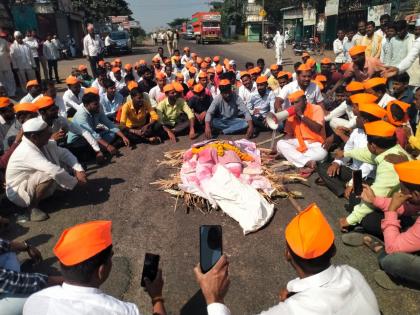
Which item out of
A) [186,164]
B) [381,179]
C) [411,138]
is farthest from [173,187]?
[411,138]

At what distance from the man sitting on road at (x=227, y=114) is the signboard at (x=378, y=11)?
1405 centimetres

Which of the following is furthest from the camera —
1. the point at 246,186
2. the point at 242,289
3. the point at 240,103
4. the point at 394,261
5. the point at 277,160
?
the point at 240,103

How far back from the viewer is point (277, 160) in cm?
612

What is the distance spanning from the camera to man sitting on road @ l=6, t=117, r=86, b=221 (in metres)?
4.33

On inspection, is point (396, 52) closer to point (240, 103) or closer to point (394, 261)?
point (240, 103)

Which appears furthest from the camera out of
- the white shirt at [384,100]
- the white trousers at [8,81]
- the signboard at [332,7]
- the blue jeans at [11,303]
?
the signboard at [332,7]

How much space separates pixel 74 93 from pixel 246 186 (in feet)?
16.9

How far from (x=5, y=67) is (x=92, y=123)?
7.37m

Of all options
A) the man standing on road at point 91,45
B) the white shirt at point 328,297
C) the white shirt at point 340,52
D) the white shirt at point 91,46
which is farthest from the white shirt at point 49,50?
the white shirt at point 328,297

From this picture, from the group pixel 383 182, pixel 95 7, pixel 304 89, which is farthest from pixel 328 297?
pixel 95 7

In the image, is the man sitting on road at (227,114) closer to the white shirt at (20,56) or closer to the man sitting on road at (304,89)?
the man sitting on road at (304,89)

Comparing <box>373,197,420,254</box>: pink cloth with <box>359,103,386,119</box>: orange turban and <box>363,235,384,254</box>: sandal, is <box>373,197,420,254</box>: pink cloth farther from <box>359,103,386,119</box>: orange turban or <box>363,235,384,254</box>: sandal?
<box>359,103,386,119</box>: orange turban

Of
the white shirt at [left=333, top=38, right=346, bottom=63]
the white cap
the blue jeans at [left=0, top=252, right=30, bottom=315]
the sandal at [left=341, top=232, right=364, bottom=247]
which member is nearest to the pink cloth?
the sandal at [left=341, top=232, right=364, bottom=247]

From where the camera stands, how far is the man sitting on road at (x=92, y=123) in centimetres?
634
